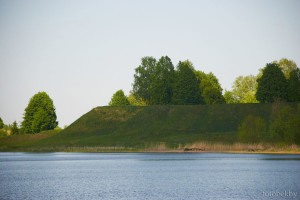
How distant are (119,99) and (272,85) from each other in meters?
65.6

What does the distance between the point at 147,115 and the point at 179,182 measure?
310 feet

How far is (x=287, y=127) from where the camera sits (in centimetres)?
7394

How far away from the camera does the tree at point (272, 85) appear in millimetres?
122562

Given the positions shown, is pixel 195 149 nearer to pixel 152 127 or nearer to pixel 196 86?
pixel 152 127

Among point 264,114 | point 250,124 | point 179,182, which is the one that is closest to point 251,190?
point 179,182

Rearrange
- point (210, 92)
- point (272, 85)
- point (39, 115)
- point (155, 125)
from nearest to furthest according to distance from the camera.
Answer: point (155, 125), point (272, 85), point (210, 92), point (39, 115)

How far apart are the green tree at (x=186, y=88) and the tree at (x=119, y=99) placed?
1257 inches

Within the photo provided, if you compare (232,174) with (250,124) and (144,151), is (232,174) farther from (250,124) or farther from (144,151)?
(144,151)

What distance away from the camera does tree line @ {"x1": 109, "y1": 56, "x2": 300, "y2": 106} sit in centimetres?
12400

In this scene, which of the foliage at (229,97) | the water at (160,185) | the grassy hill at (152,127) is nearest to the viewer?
the water at (160,185)

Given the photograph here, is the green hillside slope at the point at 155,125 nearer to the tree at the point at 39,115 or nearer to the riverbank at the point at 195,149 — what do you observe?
the riverbank at the point at 195,149

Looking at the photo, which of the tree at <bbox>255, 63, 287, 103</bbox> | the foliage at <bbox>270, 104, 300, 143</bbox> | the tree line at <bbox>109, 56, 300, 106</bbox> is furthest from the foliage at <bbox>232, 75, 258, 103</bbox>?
the foliage at <bbox>270, 104, 300, 143</bbox>

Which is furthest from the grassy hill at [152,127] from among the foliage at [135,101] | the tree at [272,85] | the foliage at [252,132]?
the foliage at [135,101]

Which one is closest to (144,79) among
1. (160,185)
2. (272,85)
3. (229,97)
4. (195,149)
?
(229,97)
